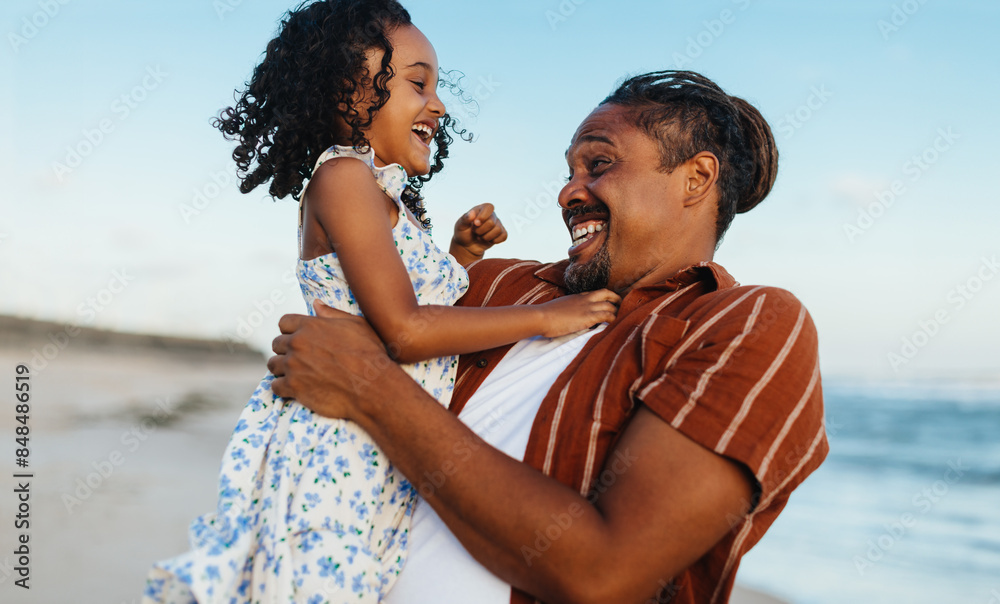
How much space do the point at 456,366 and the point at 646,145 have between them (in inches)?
37.9

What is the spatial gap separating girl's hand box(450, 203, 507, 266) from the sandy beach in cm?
313

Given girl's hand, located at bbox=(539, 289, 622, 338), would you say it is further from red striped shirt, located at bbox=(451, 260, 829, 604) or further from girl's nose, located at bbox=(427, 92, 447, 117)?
girl's nose, located at bbox=(427, 92, 447, 117)

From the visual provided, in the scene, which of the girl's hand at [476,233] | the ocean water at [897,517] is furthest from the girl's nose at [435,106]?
the ocean water at [897,517]

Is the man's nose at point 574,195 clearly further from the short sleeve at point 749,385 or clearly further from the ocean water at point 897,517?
the ocean water at point 897,517

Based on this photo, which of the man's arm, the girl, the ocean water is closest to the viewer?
the man's arm

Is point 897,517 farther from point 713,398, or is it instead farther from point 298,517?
point 298,517

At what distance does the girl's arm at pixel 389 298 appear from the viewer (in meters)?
1.81

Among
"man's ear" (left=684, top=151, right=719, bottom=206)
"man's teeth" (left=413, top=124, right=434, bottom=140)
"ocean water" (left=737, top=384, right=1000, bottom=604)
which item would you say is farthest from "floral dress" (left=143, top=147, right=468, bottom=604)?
"ocean water" (left=737, top=384, right=1000, bottom=604)

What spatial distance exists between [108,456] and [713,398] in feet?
21.1

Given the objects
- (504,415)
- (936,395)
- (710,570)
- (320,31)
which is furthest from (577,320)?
(936,395)

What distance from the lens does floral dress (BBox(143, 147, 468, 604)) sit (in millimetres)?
1477

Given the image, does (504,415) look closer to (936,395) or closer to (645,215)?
(645,215)

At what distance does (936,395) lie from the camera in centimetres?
1455

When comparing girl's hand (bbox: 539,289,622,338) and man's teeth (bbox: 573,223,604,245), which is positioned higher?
man's teeth (bbox: 573,223,604,245)
